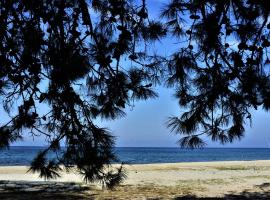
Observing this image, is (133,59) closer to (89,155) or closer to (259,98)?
(89,155)

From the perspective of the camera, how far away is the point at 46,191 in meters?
9.11

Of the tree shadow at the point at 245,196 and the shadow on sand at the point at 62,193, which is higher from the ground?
the shadow on sand at the point at 62,193

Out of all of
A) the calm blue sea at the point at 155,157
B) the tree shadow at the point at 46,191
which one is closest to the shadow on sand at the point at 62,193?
the tree shadow at the point at 46,191

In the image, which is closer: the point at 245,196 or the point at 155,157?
the point at 245,196

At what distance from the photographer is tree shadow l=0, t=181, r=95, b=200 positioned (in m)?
8.27

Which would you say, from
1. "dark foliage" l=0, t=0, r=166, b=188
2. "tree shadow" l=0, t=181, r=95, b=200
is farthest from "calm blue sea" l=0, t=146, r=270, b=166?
"dark foliage" l=0, t=0, r=166, b=188

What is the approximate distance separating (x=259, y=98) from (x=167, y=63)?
1.18 metres

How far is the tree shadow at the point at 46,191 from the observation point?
8.27 metres

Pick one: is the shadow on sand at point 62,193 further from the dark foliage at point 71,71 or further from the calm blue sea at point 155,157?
the calm blue sea at point 155,157

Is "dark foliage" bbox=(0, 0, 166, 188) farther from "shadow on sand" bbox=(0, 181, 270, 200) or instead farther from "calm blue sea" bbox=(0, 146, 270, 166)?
"calm blue sea" bbox=(0, 146, 270, 166)

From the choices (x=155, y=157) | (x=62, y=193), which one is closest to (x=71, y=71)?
(x=62, y=193)

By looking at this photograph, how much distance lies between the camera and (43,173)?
553 centimetres

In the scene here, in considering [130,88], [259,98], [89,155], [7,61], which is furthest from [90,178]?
[259,98]

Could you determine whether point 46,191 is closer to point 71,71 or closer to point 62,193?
point 62,193
